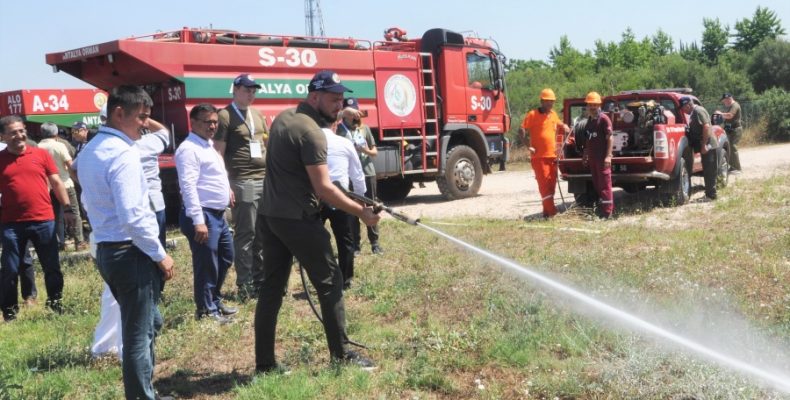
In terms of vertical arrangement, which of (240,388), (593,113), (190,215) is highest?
(593,113)

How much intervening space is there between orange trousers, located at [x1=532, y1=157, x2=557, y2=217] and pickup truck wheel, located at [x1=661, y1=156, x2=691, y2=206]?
1.83 m

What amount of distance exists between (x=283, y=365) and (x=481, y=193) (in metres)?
11.3

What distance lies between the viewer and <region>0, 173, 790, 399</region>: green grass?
13.6ft

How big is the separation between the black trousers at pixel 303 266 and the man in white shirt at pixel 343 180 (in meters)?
1.73

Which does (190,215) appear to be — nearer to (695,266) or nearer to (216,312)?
(216,312)

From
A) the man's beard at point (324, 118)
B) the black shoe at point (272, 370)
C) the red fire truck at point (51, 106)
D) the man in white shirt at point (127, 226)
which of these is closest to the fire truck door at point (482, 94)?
the red fire truck at point (51, 106)

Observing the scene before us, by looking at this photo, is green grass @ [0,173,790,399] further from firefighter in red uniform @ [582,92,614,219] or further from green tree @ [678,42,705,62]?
green tree @ [678,42,705,62]

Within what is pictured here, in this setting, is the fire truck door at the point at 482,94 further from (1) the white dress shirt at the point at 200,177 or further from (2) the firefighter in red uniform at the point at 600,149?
(1) the white dress shirt at the point at 200,177

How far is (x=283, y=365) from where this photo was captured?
15.5ft

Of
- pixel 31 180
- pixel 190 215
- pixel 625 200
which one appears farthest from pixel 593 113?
pixel 31 180

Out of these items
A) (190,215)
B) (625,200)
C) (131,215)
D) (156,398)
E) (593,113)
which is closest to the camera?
(131,215)

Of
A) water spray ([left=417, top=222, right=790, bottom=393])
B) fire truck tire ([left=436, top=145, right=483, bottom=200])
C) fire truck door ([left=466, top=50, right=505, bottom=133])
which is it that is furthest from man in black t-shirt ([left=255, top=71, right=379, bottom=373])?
fire truck door ([left=466, top=50, right=505, bottom=133])

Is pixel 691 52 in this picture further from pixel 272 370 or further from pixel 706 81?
pixel 272 370

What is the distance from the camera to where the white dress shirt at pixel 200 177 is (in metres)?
5.54
